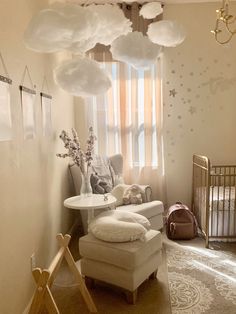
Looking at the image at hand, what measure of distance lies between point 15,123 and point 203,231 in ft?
7.86

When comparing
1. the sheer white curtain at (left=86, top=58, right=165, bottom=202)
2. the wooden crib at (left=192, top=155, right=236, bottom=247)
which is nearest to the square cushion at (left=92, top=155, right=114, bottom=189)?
the sheer white curtain at (left=86, top=58, right=165, bottom=202)

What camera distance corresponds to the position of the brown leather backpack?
11.5 feet

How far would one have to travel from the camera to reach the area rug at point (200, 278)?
89.7 inches

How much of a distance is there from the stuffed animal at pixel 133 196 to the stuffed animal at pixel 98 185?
0.66ft

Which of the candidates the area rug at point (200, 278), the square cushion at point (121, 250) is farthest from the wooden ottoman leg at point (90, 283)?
the area rug at point (200, 278)

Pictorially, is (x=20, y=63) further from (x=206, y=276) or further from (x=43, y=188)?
(x=206, y=276)

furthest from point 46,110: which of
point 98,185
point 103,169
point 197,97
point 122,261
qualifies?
point 197,97

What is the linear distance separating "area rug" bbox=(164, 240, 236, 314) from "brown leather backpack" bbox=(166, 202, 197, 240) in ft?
0.35

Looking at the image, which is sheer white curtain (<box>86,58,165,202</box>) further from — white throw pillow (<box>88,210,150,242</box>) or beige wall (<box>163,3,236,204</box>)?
white throw pillow (<box>88,210,150,242</box>)

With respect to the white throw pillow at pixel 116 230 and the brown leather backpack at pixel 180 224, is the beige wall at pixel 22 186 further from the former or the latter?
the brown leather backpack at pixel 180 224

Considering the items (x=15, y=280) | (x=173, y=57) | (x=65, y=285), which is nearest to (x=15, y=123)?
(x=15, y=280)

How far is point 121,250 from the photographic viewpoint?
7.45 feet

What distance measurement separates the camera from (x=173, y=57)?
4.01 m

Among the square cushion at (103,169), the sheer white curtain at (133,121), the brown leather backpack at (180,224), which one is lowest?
the brown leather backpack at (180,224)
